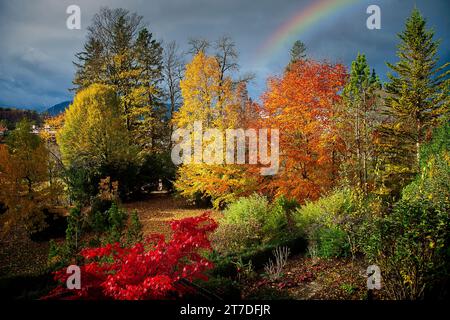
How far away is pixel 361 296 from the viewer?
6324mm

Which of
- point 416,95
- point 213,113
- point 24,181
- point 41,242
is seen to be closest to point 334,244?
point 213,113

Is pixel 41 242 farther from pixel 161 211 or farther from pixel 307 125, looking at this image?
pixel 307 125

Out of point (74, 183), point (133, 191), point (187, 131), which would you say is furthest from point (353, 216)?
point (133, 191)

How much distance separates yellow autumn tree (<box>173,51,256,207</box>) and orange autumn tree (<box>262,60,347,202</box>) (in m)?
2.08

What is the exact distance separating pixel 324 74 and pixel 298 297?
378 inches

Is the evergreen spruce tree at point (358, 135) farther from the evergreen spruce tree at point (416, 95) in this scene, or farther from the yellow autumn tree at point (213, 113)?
the evergreen spruce tree at point (416, 95)

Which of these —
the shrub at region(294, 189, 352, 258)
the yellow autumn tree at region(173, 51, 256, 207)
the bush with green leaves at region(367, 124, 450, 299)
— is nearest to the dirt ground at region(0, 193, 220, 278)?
the yellow autumn tree at region(173, 51, 256, 207)

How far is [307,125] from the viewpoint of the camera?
1303 centimetres

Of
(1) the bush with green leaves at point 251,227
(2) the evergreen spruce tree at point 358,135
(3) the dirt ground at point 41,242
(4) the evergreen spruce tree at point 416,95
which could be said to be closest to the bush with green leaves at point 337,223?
(1) the bush with green leaves at point 251,227

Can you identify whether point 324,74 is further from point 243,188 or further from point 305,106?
point 243,188

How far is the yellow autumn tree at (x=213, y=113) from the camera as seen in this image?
1529 centimetres

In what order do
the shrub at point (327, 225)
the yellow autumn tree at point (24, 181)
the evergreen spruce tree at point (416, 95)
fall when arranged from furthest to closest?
the evergreen spruce tree at point (416, 95)
the yellow autumn tree at point (24, 181)
the shrub at point (327, 225)

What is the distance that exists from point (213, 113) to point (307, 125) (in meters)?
4.92

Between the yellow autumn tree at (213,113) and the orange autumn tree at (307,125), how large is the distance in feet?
6.82
